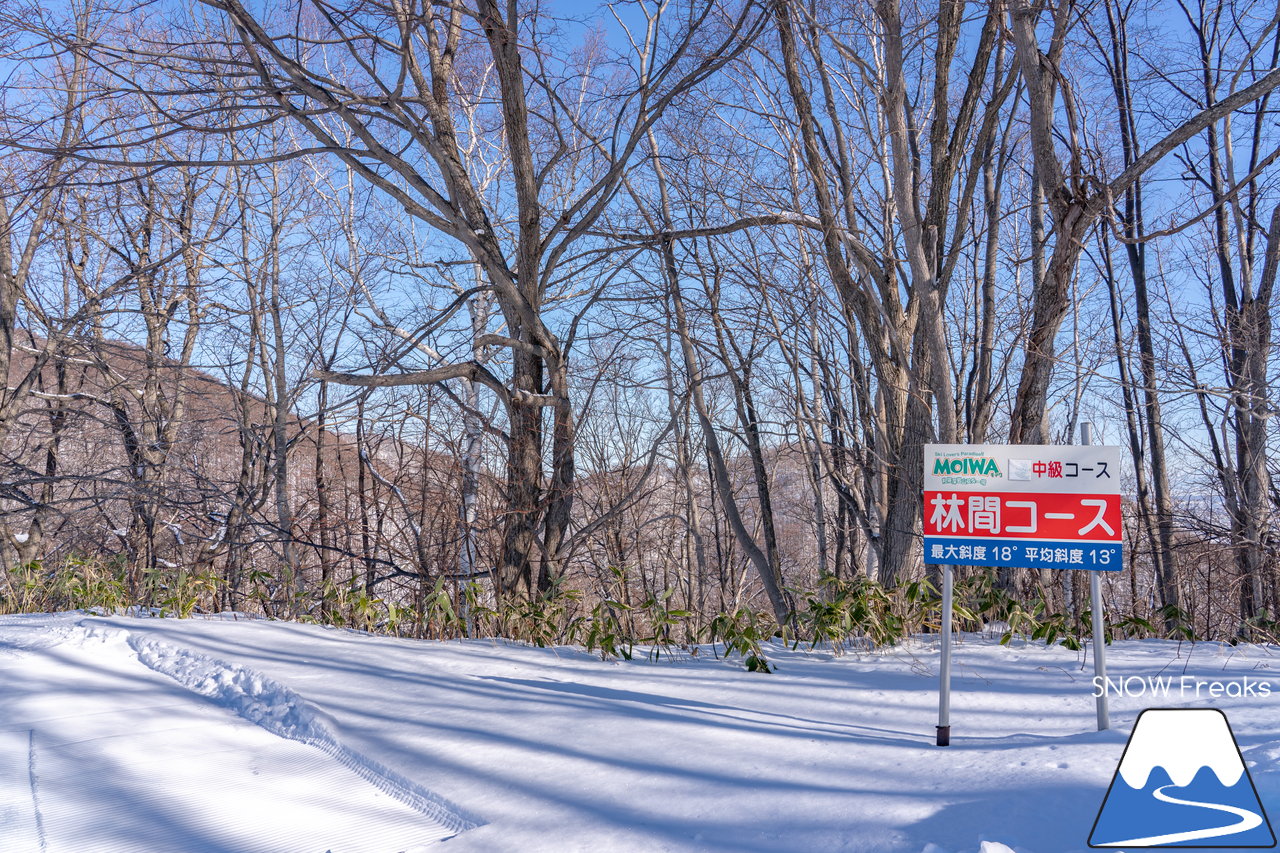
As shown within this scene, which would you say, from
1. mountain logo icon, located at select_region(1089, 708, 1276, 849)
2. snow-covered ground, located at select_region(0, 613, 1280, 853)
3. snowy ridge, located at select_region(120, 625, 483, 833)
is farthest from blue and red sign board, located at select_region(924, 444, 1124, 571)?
snowy ridge, located at select_region(120, 625, 483, 833)

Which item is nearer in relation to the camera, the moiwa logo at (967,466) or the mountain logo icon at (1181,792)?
the mountain logo icon at (1181,792)

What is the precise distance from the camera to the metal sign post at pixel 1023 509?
10.1 ft

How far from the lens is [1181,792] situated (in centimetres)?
206

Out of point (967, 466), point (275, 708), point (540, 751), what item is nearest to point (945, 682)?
point (967, 466)

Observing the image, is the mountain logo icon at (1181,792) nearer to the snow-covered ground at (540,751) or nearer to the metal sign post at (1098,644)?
the snow-covered ground at (540,751)

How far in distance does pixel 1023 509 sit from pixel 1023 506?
1 cm

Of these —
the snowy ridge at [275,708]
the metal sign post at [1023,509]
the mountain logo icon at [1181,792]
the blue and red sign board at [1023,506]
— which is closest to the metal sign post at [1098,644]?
the metal sign post at [1023,509]

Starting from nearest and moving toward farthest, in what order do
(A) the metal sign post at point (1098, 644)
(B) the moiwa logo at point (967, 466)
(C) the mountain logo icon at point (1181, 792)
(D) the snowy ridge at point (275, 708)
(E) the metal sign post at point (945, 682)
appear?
(C) the mountain logo icon at point (1181, 792) < (D) the snowy ridge at point (275, 708) < (E) the metal sign post at point (945, 682) < (A) the metal sign post at point (1098, 644) < (B) the moiwa logo at point (967, 466)

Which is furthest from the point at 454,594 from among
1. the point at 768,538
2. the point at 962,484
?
the point at 962,484

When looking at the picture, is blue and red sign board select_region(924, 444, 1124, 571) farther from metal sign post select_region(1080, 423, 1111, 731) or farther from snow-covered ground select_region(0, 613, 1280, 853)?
snow-covered ground select_region(0, 613, 1280, 853)

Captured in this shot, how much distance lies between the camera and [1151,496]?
13.7m

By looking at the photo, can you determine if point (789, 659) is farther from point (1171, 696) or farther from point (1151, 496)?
point (1151, 496)

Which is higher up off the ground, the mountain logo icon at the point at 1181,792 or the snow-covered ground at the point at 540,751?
the mountain logo icon at the point at 1181,792

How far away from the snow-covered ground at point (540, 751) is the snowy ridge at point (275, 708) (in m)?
0.01
